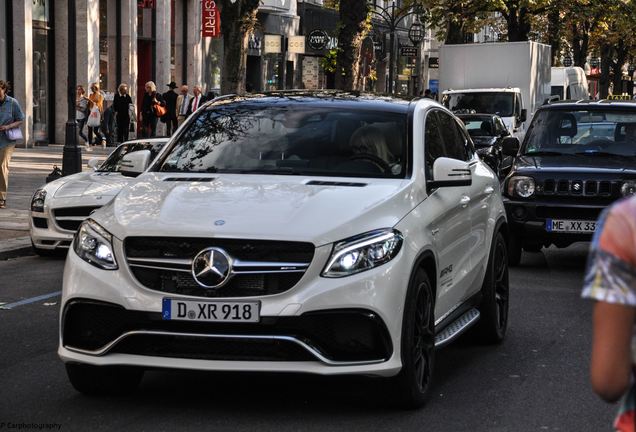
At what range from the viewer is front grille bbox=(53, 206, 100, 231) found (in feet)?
45.5

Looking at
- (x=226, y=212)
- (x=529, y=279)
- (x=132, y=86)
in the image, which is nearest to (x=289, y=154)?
(x=226, y=212)

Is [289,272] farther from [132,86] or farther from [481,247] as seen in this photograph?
[132,86]

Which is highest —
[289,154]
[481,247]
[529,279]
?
[289,154]

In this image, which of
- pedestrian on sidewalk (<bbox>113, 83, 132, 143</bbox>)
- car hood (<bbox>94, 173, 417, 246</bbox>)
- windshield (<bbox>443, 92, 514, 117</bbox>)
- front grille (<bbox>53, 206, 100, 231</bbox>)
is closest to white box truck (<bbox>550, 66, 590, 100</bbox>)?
windshield (<bbox>443, 92, 514, 117</bbox>)

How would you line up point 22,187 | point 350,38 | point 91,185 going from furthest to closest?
point 350,38 < point 22,187 < point 91,185

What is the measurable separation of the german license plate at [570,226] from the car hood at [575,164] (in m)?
0.49

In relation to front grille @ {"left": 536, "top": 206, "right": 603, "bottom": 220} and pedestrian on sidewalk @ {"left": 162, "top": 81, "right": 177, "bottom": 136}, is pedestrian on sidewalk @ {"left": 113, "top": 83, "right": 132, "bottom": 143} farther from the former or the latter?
front grille @ {"left": 536, "top": 206, "right": 603, "bottom": 220}

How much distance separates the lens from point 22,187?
21516 mm

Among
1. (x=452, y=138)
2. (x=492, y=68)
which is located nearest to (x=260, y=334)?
(x=452, y=138)

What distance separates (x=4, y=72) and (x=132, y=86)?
6621mm

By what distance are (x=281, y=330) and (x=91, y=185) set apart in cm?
847

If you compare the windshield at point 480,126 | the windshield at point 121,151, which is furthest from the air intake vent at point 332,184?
the windshield at point 480,126

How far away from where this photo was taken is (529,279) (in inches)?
501

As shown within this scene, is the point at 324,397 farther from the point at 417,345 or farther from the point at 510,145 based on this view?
the point at 510,145
